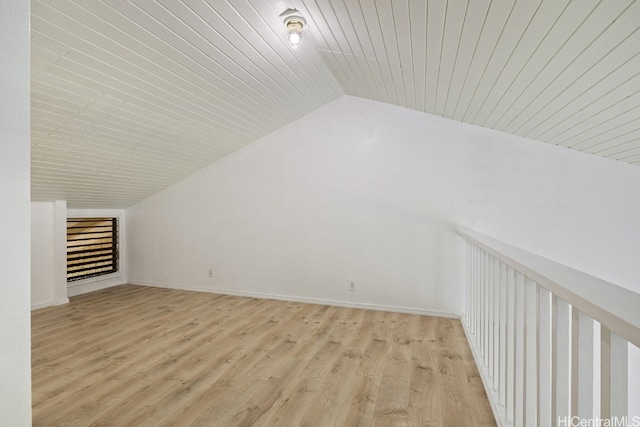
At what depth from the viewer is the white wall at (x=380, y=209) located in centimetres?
283

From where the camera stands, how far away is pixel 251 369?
2.18 meters

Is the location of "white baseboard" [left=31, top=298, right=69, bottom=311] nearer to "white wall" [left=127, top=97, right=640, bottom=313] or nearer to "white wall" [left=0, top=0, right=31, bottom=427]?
"white wall" [left=127, top=97, right=640, bottom=313]

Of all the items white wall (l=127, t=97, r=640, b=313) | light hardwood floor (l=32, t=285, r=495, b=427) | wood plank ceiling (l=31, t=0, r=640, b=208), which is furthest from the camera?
white wall (l=127, t=97, r=640, b=313)

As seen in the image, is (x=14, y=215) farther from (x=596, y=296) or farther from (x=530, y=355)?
(x=530, y=355)

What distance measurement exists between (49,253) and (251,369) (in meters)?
2.91

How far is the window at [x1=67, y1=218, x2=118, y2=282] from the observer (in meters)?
4.07

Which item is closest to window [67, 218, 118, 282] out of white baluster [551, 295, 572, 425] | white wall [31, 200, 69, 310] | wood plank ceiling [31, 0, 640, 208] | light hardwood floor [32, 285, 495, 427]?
white wall [31, 200, 69, 310]

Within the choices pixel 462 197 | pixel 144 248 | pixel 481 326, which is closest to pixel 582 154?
pixel 462 197

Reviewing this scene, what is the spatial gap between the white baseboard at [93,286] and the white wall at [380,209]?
1.79ft

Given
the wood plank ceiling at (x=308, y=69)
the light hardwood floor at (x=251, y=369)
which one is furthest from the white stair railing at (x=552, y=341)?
the wood plank ceiling at (x=308, y=69)

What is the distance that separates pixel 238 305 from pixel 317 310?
89 centimetres

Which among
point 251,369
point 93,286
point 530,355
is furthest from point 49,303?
point 530,355

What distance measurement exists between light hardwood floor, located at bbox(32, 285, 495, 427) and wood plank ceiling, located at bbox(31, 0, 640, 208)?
5.19 ft

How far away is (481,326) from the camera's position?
2.27 meters
